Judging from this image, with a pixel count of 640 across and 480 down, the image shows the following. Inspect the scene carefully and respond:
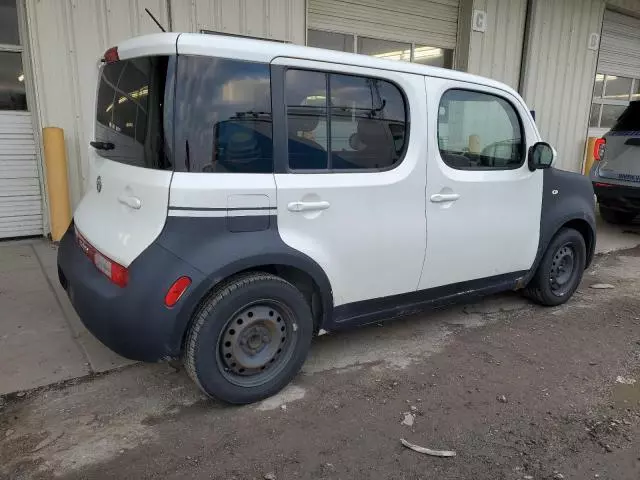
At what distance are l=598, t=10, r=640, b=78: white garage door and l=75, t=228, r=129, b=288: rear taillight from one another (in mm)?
11703

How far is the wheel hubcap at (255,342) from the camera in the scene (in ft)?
9.15

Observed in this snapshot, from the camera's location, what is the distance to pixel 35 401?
9.55 ft

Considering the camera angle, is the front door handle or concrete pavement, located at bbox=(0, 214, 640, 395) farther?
concrete pavement, located at bbox=(0, 214, 640, 395)

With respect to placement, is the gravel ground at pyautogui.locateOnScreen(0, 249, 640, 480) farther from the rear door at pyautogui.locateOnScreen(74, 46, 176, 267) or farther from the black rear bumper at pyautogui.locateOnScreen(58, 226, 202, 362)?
the rear door at pyautogui.locateOnScreen(74, 46, 176, 267)

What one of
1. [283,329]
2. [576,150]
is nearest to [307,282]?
[283,329]

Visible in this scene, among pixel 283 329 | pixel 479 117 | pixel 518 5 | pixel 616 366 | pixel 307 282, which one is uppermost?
pixel 518 5

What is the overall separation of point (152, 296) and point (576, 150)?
11024 mm

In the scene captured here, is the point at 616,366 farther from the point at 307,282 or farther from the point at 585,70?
the point at 585,70

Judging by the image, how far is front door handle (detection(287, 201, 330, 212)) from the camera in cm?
283

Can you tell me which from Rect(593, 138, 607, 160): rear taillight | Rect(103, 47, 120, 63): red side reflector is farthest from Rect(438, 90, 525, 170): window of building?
Rect(593, 138, 607, 160): rear taillight

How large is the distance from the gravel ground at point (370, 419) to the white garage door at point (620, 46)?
9.60 m

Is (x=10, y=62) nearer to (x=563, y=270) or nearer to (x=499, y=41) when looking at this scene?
(x=563, y=270)

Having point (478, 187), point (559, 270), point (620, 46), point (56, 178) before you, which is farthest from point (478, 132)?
point (620, 46)

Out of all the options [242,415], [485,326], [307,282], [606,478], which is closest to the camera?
[606,478]
